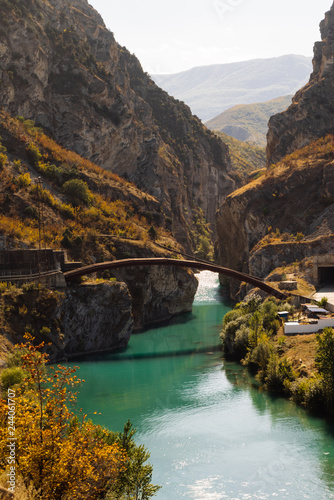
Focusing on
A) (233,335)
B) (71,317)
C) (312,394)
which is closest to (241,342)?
(233,335)

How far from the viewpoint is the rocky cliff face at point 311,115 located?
106688mm

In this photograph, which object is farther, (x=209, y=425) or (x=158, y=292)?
(x=158, y=292)

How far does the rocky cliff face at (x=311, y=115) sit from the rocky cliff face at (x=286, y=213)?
7.11 meters

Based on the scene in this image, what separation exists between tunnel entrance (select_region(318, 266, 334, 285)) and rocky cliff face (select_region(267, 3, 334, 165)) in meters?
40.8

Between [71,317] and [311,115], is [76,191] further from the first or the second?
[311,115]

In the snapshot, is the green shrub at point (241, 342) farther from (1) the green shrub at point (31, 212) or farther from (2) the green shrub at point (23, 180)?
(2) the green shrub at point (23, 180)

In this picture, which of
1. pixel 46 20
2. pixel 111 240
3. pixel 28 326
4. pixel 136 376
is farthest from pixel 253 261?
pixel 46 20

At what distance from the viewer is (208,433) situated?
34.5 meters

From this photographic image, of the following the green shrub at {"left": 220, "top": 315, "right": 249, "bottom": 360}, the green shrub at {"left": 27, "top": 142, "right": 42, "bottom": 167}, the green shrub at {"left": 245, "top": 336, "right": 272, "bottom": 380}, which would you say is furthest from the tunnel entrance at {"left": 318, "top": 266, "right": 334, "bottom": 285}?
the green shrub at {"left": 27, "top": 142, "right": 42, "bottom": 167}

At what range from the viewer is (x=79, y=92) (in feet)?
339

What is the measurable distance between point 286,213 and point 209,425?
195 feet

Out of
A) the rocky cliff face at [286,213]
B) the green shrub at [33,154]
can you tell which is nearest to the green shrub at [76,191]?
the green shrub at [33,154]

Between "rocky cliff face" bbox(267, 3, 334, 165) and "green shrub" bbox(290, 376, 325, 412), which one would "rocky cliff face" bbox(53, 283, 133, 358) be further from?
"rocky cliff face" bbox(267, 3, 334, 165)

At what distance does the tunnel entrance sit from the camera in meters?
72.8
